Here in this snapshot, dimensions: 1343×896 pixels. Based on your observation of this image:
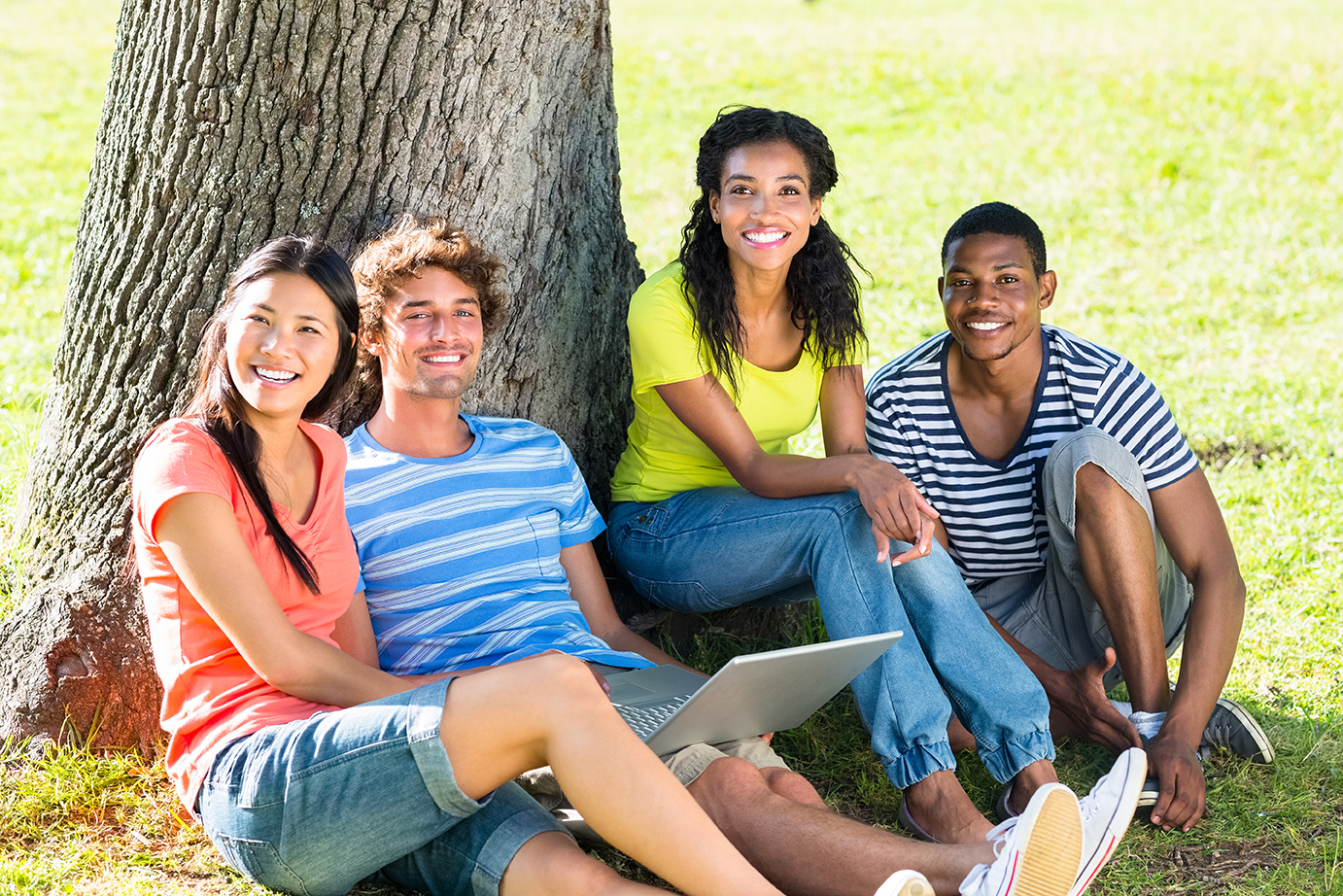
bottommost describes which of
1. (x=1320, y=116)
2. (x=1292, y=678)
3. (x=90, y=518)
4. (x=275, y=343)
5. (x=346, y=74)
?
(x=1292, y=678)

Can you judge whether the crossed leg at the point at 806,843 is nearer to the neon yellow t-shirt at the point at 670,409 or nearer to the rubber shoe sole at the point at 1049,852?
the rubber shoe sole at the point at 1049,852

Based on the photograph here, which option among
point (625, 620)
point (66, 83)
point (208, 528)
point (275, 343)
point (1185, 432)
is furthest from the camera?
point (66, 83)

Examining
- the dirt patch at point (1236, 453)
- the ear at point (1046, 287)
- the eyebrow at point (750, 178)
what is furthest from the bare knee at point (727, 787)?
the dirt patch at point (1236, 453)

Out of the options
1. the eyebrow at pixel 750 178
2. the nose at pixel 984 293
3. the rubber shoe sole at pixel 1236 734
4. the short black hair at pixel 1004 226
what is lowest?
the rubber shoe sole at pixel 1236 734

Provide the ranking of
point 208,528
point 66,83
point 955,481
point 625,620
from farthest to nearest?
point 66,83
point 625,620
point 955,481
point 208,528

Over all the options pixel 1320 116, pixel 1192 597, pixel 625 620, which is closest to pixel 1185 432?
pixel 1192 597

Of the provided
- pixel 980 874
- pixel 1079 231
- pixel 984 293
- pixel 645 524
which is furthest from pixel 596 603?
pixel 1079 231

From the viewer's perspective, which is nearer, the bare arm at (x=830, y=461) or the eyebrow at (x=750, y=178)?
the bare arm at (x=830, y=461)

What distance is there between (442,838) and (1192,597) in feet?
7.20

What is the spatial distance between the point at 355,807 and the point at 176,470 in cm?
78

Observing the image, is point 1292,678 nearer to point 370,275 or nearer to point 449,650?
point 449,650

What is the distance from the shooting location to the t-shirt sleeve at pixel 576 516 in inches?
135

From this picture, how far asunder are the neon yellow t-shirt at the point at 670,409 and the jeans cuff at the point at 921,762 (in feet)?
3.23

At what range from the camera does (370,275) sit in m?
3.17
